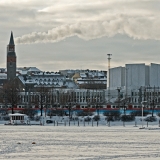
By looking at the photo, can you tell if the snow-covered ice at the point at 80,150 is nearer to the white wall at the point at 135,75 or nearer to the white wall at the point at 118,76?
the white wall at the point at 135,75

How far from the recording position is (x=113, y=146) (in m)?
55.1

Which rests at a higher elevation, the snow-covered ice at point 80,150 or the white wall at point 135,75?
the white wall at point 135,75

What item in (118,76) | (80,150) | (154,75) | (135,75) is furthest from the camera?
(118,76)

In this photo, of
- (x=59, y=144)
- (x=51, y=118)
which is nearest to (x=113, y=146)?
(x=59, y=144)

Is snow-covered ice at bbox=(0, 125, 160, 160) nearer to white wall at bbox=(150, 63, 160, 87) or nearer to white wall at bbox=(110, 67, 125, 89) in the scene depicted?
white wall at bbox=(150, 63, 160, 87)

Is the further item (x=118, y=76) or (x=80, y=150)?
(x=118, y=76)

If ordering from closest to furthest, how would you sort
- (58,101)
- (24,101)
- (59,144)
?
(59,144) → (58,101) → (24,101)

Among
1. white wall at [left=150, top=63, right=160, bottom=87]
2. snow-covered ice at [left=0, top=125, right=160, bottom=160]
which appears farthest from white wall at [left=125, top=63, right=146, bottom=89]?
snow-covered ice at [left=0, top=125, right=160, bottom=160]

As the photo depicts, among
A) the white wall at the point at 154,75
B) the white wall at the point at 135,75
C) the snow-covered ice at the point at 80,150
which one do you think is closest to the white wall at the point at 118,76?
the white wall at the point at 135,75

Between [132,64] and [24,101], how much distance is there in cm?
3290

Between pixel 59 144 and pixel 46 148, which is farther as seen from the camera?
pixel 59 144

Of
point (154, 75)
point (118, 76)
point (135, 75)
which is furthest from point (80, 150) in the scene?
point (118, 76)

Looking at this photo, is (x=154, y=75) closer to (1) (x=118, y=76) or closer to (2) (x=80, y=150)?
(1) (x=118, y=76)

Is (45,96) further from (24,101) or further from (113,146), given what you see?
(113,146)
